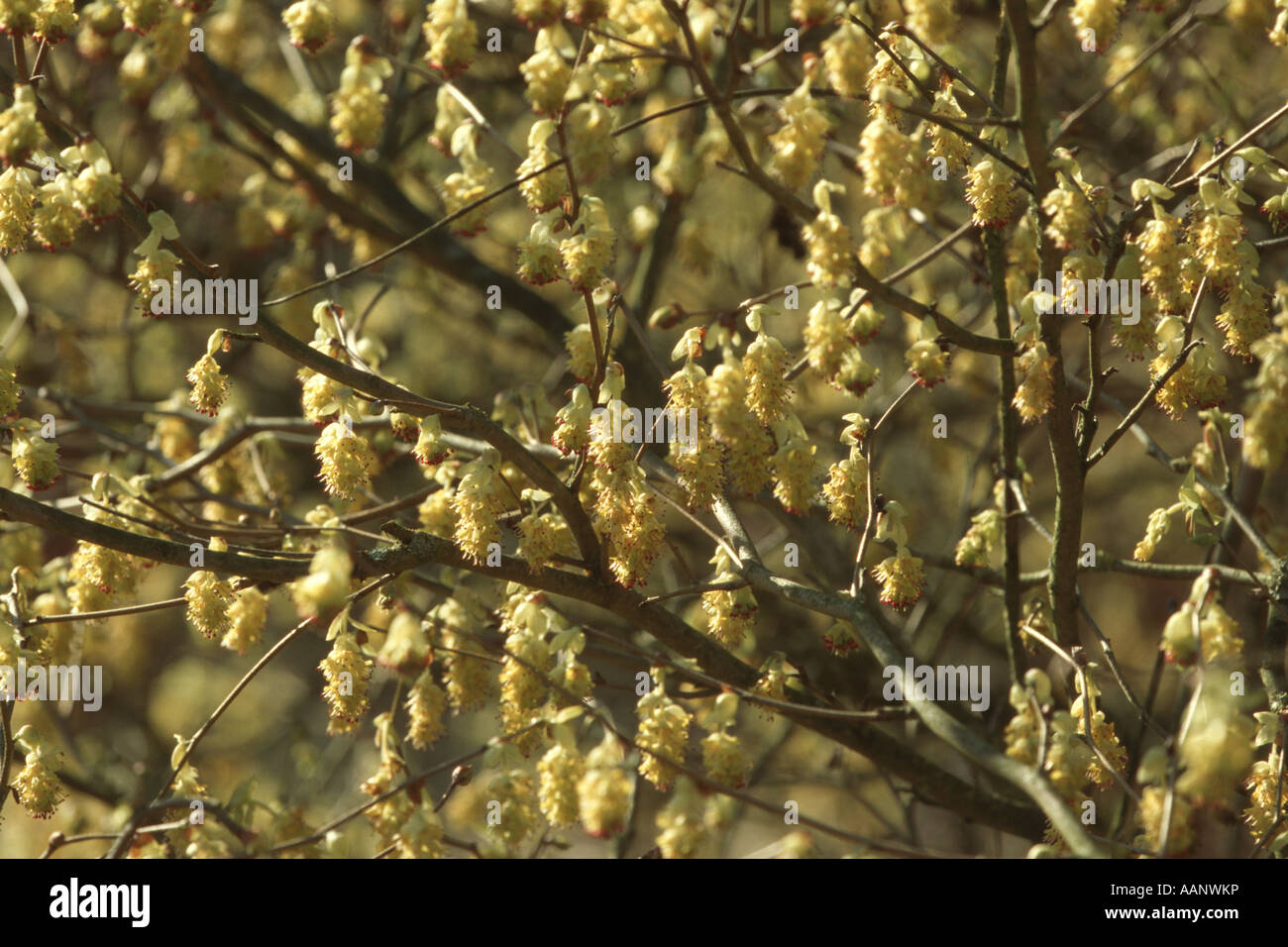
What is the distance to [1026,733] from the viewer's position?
3801 mm

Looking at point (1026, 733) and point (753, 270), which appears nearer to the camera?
point (1026, 733)

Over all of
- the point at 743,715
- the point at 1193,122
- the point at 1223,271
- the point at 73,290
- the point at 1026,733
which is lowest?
the point at 1026,733

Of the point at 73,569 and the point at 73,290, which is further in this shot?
the point at 73,290

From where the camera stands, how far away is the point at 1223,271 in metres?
3.23
